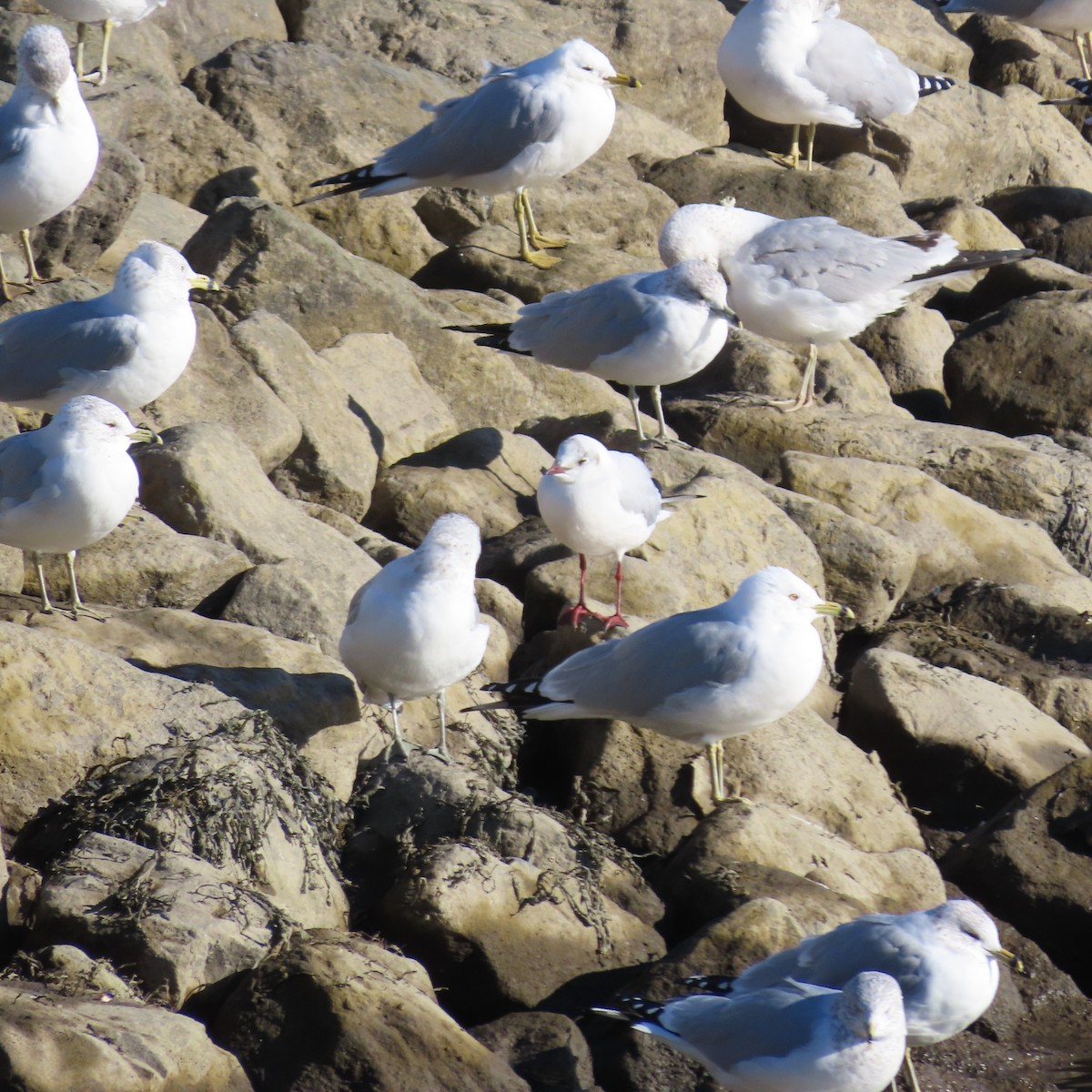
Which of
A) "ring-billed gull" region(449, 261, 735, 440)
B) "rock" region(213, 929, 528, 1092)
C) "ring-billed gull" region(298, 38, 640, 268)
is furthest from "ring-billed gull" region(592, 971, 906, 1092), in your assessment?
"ring-billed gull" region(298, 38, 640, 268)

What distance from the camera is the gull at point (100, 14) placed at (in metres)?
9.81

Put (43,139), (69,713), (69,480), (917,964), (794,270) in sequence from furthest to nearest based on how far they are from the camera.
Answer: (794,270) < (43,139) < (69,480) < (69,713) < (917,964)

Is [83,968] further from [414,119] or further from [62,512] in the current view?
[414,119]

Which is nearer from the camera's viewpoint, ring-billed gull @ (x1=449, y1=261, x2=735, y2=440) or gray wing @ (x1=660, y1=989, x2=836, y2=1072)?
gray wing @ (x1=660, y1=989, x2=836, y2=1072)

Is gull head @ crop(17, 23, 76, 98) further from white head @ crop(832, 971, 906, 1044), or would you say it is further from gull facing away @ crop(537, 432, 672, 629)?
white head @ crop(832, 971, 906, 1044)

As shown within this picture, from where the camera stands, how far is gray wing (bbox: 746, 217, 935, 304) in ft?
30.6

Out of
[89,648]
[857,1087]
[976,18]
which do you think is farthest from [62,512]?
[976,18]

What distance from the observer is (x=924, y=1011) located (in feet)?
16.9

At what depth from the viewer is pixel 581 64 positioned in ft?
32.5

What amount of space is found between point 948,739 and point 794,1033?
8.15ft

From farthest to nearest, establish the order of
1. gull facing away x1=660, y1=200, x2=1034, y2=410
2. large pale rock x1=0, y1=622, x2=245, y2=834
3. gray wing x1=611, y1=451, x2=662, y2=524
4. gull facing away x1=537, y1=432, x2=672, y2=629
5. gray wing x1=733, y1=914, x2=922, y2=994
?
gull facing away x1=660, y1=200, x2=1034, y2=410 < gray wing x1=611, y1=451, x2=662, y2=524 < gull facing away x1=537, y1=432, x2=672, y2=629 < large pale rock x1=0, y1=622, x2=245, y2=834 < gray wing x1=733, y1=914, x2=922, y2=994

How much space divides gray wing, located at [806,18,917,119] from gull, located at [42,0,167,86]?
465 cm

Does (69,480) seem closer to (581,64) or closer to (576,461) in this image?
(576,461)

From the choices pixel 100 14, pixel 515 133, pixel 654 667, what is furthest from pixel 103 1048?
pixel 100 14
